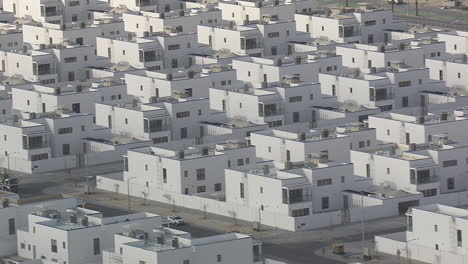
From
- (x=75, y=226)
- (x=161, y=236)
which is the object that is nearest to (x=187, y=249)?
(x=161, y=236)

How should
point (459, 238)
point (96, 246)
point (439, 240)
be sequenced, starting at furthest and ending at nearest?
point (439, 240) → point (459, 238) → point (96, 246)

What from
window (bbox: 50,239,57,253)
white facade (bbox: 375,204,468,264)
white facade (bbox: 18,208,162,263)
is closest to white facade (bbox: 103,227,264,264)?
white facade (bbox: 18,208,162,263)

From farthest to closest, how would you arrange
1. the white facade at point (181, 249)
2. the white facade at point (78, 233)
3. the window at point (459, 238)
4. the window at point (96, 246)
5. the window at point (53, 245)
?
the window at point (459, 238) → the window at point (53, 245) → the window at point (96, 246) → the white facade at point (78, 233) → the white facade at point (181, 249)

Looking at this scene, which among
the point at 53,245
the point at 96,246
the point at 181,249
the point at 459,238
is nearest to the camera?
the point at 181,249

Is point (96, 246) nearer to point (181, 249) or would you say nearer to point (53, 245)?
point (53, 245)

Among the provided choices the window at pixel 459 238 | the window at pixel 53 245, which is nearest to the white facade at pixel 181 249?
the window at pixel 53 245

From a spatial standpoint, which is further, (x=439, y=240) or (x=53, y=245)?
(x=439, y=240)

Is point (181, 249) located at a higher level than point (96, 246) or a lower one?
higher

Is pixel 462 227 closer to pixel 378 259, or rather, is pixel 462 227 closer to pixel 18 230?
pixel 378 259

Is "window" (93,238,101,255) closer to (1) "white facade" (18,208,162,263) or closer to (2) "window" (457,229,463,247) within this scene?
(1) "white facade" (18,208,162,263)

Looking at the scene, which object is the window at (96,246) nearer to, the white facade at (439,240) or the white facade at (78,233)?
the white facade at (78,233)

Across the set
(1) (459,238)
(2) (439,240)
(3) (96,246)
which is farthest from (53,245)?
(1) (459,238)

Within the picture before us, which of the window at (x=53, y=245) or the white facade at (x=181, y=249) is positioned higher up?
the white facade at (x=181, y=249)

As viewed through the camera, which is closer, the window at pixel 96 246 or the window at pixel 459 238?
the window at pixel 96 246
